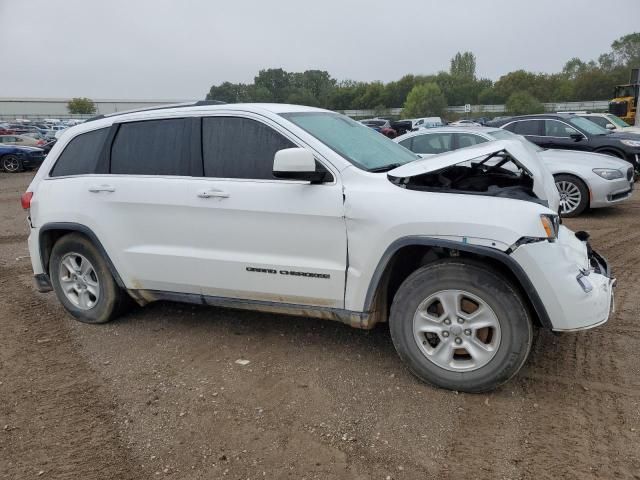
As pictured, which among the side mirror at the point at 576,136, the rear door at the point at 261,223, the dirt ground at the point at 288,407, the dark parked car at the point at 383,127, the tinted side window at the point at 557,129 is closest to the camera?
the dirt ground at the point at 288,407

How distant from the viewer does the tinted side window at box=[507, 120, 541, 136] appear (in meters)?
12.3

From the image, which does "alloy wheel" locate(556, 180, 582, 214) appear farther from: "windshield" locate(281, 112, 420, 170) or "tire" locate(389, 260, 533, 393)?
"tire" locate(389, 260, 533, 393)

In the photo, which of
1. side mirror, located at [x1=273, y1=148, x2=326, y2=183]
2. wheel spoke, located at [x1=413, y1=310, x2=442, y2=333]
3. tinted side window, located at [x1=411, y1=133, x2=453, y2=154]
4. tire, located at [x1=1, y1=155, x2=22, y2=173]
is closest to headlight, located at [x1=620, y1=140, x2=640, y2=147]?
tinted side window, located at [x1=411, y1=133, x2=453, y2=154]

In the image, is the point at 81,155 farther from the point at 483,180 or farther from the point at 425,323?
the point at 483,180

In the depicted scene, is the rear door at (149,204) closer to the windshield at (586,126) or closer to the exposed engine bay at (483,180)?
the exposed engine bay at (483,180)

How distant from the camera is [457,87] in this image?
93.0 meters

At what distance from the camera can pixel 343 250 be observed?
3.56m

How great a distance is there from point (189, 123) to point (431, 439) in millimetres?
2873

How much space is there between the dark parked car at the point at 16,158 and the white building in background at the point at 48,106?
76.2 meters

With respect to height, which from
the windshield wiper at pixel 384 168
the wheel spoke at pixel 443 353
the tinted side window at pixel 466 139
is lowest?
the wheel spoke at pixel 443 353

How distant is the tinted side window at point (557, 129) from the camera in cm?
1212

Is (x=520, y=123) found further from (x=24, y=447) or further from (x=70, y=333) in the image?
(x=24, y=447)

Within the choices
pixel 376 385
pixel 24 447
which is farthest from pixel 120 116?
pixel 376 385

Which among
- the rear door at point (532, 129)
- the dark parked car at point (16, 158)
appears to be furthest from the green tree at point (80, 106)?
the rear door at point (532, 129)
